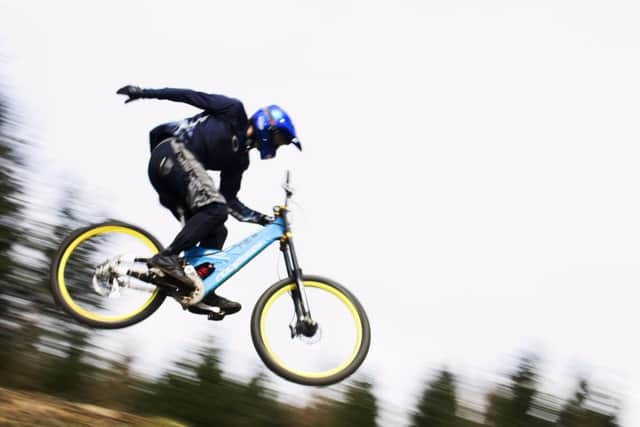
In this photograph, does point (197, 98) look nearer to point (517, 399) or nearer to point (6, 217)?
point (6, 217)

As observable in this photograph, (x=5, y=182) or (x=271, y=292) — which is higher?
(x=5, y=182)

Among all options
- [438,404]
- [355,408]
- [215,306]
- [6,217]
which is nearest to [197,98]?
[215,306]

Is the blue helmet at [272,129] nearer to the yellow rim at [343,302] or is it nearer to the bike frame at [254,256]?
the bike frame at [254,256]

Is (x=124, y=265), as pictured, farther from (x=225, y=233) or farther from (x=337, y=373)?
(x=337, y=373)

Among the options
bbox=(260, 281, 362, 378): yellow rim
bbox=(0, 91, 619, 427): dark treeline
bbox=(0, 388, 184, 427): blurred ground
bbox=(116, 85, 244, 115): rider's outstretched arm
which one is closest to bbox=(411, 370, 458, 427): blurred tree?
bbox=(0, 91, 619, 427): dark treeline

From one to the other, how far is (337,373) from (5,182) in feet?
31.3

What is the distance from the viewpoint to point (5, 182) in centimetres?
1494

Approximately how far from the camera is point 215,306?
24.1 feet

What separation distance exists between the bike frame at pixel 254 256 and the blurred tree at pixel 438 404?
14207 millimetres

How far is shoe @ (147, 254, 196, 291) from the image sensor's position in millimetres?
7094

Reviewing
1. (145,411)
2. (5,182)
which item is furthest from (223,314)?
(145,411)

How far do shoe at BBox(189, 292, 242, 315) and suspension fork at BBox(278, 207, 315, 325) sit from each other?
495 millimetres

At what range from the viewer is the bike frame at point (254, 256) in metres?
7.30

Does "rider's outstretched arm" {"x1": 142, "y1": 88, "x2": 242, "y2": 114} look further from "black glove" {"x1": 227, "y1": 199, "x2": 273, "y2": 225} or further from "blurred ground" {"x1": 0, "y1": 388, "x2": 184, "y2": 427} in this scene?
"blurred ground" {"x1": 0, "y1": 388, "x2": 184, "y2": 427}
